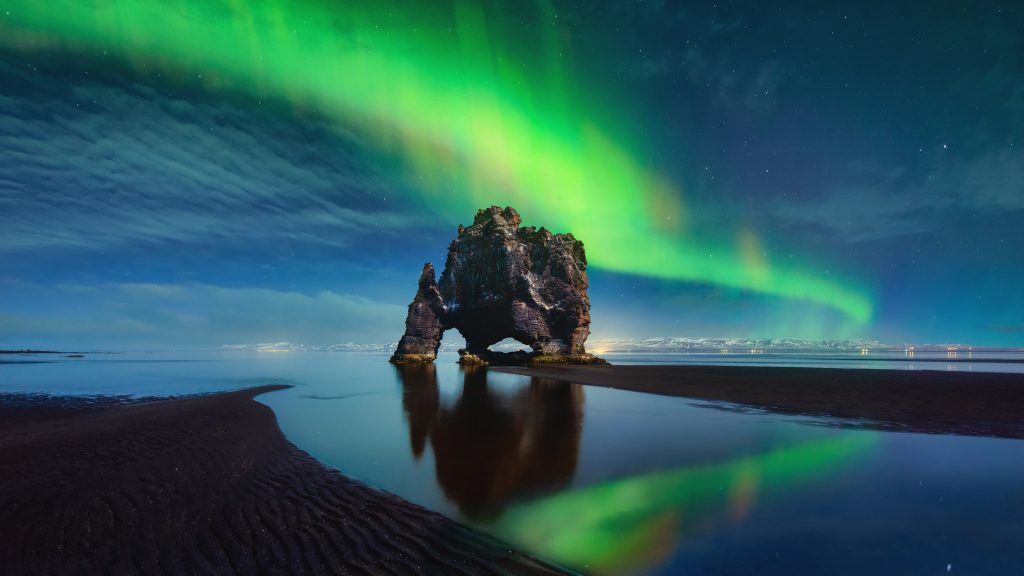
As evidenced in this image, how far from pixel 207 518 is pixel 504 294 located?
6294 centimetres

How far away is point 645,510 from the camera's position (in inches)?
305

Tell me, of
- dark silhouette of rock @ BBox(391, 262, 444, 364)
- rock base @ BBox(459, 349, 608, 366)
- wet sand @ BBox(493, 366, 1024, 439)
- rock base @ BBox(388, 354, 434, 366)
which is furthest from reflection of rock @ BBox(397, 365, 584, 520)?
dark silhouette of rock @ BBox(391, 262, 444, 364)

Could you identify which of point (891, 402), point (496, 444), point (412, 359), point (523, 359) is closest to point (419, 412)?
point (496, 444)

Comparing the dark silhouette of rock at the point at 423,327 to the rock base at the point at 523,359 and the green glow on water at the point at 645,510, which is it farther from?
the green glow on water at the point at 645,510

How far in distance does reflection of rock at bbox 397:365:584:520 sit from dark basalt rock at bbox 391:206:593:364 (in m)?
44.8

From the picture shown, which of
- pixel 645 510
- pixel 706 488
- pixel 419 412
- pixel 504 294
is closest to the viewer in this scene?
pixel 645 510

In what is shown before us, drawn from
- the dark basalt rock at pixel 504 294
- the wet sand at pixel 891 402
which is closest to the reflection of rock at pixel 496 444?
the wet sand at pixel 891 402

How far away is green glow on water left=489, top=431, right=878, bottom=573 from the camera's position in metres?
6.07

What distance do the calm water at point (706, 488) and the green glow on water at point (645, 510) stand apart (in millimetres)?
40

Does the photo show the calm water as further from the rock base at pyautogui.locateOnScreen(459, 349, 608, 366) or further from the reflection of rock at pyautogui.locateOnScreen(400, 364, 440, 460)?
the rock base at pyautogui.locateOnScreen(459, 349, 608, 366)

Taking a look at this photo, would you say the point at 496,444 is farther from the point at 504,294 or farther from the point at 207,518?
the point at 504,294

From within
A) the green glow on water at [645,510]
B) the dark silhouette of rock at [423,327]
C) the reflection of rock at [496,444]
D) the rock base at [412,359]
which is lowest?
the rock base at [412,359]

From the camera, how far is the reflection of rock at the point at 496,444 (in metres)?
8.88

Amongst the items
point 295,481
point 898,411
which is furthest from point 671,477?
point 898,411
